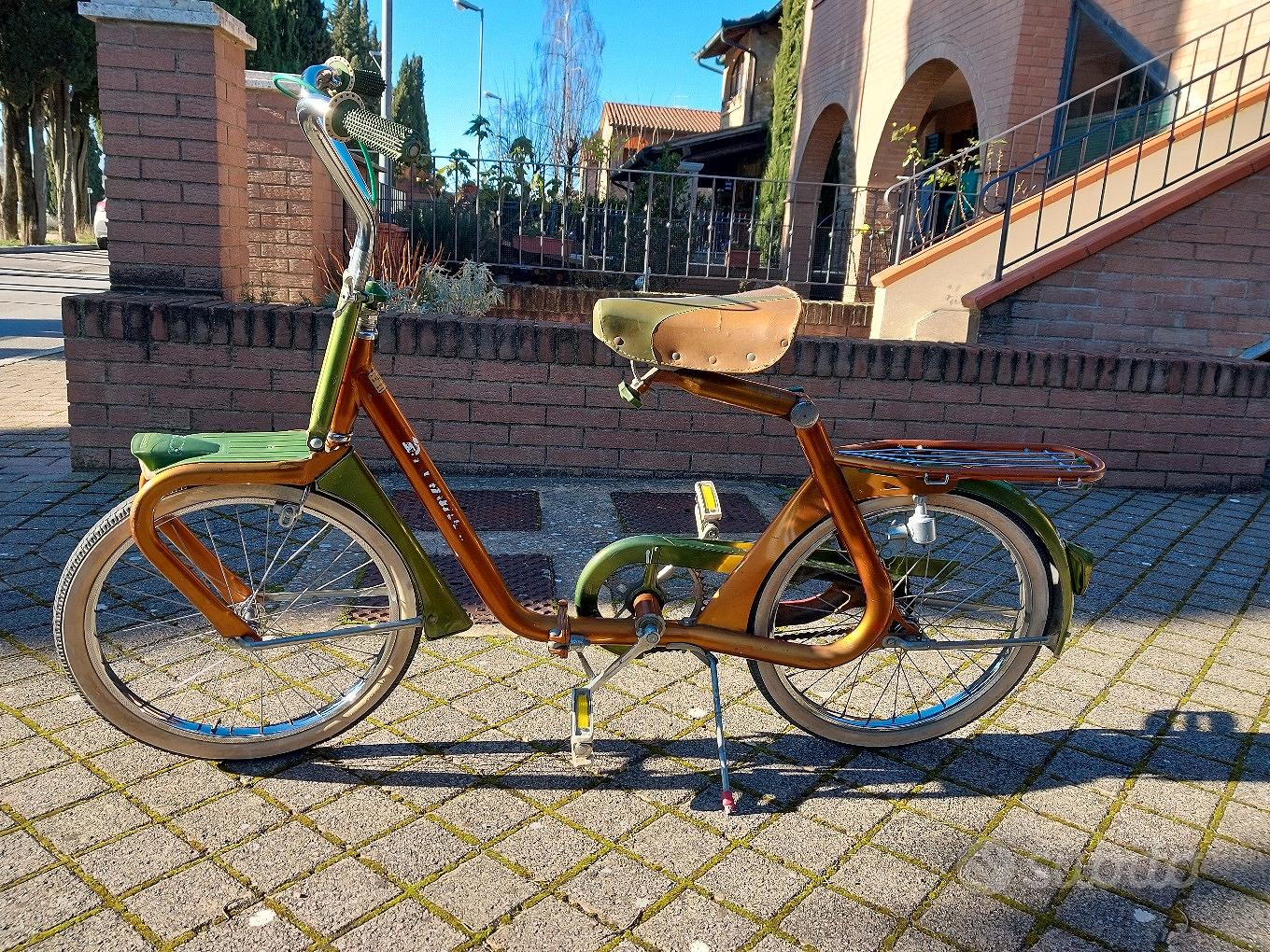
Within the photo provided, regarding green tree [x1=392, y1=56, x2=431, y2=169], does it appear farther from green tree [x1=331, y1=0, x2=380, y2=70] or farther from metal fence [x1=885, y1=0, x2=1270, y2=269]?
metal fence [x1=885, y1=0, x2=1270, y2=269]

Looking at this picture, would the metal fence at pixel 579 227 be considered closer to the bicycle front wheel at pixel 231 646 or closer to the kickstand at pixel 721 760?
the bicycle front wheel at pixel 231 646

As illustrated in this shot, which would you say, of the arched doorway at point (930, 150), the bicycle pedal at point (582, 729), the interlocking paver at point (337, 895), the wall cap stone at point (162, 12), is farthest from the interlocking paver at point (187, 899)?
the arched doorway at point (930, 150)

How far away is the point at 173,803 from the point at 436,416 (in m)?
2.92

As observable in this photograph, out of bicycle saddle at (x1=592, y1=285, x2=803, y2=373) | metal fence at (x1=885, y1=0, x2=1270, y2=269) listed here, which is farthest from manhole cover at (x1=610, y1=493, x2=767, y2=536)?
metal fence at (x1=885, y1=0, x2=1270, y2=269)

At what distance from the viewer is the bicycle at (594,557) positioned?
7.75 ft

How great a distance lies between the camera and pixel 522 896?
2080 mm

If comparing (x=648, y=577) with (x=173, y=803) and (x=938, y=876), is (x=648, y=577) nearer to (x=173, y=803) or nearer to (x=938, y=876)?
(x=938, y=876)

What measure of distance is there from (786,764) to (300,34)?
3716cm

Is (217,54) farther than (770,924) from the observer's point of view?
Yes

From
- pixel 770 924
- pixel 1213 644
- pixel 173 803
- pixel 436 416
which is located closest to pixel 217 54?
pixel 436 416

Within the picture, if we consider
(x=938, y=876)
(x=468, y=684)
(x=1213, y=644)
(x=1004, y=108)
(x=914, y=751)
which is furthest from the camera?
(x=1004, y=108)

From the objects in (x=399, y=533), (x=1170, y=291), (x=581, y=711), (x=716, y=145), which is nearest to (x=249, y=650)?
(x=399, y=533)

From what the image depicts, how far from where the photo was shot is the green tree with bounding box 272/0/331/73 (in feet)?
103

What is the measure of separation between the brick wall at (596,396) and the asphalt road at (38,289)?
5.00 ft
